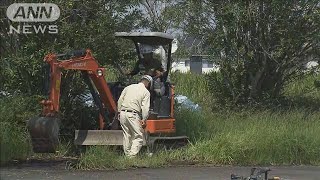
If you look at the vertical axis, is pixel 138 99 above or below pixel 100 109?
above

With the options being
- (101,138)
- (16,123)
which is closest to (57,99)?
(101,138)

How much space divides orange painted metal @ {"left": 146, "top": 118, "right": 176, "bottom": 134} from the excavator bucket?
8.35ft

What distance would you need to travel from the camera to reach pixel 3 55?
1223 cm

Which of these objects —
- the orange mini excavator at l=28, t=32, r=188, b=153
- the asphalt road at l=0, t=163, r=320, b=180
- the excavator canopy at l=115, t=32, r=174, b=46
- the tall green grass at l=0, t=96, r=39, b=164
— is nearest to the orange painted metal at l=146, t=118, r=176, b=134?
the orange mini excavator at l=28, t=32, r=188, b=153

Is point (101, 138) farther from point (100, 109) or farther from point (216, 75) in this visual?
point (216, 75)

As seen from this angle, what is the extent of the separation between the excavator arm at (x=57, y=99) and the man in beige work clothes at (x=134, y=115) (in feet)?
2.12

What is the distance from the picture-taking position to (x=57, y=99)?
442 inches

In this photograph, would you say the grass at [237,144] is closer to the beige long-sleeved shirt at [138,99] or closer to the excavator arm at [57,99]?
the beige long-sleeved shirt at [138,99]

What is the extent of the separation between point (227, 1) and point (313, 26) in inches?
101

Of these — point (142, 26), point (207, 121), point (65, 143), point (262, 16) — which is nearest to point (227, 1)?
point (262, 16)

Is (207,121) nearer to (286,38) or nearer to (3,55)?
(286,38)

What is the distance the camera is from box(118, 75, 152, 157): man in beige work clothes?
1209cm

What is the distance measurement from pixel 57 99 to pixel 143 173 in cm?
221

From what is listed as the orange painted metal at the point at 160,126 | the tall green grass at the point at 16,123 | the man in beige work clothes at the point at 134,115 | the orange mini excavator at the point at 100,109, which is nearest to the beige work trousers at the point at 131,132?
the man in beige work clothes at the point at 134,115
